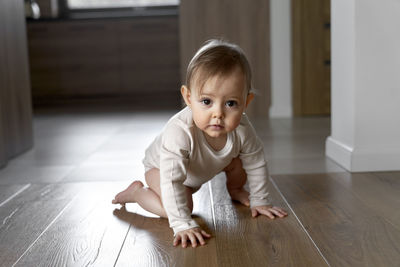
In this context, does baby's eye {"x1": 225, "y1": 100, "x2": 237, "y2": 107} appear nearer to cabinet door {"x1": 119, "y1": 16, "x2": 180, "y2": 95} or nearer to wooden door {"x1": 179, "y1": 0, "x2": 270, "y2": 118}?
wooden door {"x1": 179, "y1": 0, "x2": 270, "y2": 118}

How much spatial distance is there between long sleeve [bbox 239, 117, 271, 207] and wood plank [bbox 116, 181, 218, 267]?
0.14m

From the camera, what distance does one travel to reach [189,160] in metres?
1.31

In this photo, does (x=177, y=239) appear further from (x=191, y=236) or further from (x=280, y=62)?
(x=280, y=62)

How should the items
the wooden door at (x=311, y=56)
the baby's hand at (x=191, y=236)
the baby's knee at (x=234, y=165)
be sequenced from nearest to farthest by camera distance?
1. the baby's hand at (x=191, y=236)
2. the baby's knee at (x=234, y=165)
3. the wooden door at (x=311, y=56)

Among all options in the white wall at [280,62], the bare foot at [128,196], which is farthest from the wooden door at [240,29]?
the bare foot at [128,196]

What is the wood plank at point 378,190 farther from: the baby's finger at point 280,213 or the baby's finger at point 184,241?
the baby's finger at point 184,241

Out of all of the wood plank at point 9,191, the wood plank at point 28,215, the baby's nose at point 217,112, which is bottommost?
the wood plank at point 9,191

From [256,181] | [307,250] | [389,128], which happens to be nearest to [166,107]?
[389,128]

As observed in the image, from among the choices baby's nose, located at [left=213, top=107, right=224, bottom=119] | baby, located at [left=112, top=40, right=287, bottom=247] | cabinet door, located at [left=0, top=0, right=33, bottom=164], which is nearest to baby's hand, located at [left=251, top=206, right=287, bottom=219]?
baby, located at [left=112, top=40, right=287, bottom=247]

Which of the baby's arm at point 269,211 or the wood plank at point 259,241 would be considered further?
the baby's arm at point 269,211

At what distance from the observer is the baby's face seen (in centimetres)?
118

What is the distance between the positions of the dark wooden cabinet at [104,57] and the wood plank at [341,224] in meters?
3.72

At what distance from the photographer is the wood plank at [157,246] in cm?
109

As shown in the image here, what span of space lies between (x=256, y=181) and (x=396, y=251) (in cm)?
43
